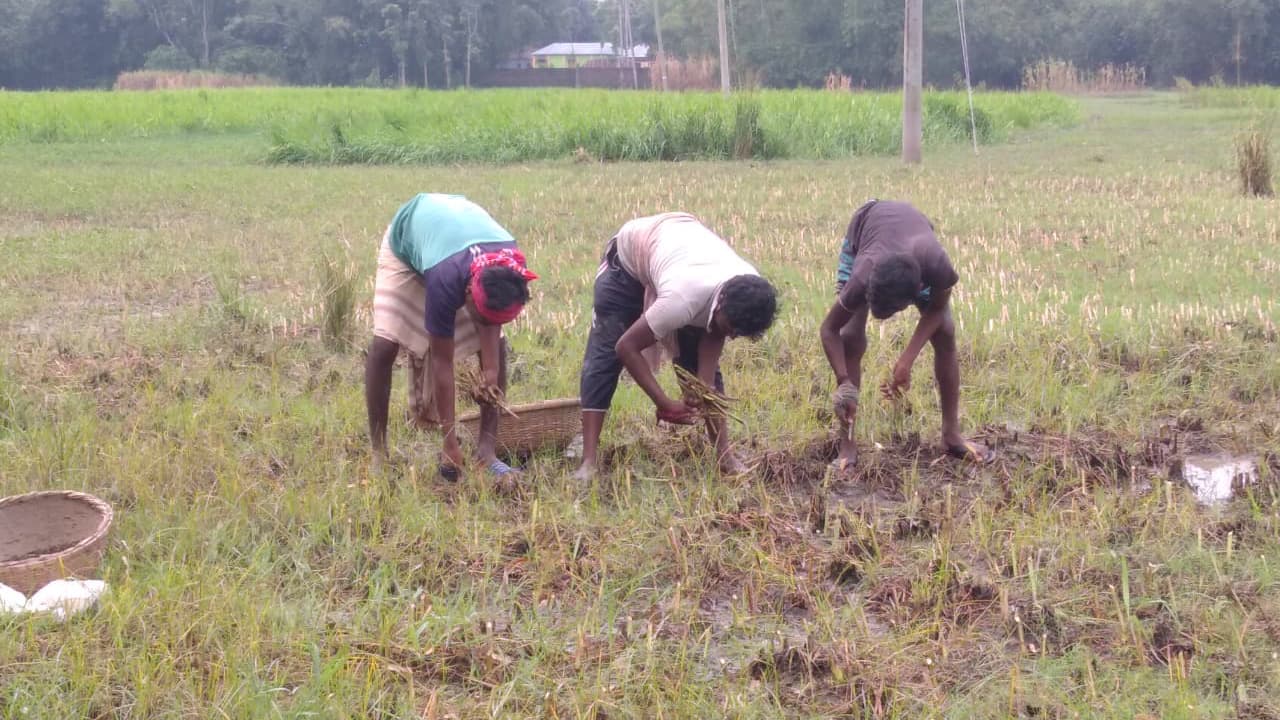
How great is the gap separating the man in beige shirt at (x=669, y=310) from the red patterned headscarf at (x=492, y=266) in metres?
0.47

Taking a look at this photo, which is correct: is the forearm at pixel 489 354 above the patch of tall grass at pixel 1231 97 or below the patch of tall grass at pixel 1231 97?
below

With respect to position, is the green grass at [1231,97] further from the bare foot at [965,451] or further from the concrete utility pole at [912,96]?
the bare foot at [965,451]

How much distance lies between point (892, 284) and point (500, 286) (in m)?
1.45

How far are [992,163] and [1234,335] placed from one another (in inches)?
448

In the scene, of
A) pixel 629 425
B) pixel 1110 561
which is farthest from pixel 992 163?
pixel 1110 561

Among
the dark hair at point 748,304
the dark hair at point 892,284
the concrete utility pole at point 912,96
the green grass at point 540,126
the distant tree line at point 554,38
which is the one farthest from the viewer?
the distant tree line at point 554,38

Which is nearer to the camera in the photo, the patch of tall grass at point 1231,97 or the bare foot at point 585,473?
the bare foot at point 585,473

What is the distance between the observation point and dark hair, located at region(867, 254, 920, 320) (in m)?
4.39

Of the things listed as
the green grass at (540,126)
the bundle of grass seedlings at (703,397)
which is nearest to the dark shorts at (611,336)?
the bundle of grass seedlings at (703,397)

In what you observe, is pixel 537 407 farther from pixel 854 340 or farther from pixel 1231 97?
pixel 1231 97

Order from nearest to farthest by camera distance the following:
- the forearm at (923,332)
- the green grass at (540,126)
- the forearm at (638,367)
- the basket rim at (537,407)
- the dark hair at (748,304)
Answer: the dark hair at (748,304)
the forearm at (638,367)
the forearm at (923,332)
the basket rim at (537,407)
the green grass at (540,126)

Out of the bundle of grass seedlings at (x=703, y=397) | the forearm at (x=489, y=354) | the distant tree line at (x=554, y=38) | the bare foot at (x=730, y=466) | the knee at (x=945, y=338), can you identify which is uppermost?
the distant tree line at (x=554, y=38)

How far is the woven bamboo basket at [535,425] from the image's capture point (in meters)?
5.18

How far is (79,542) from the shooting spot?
4.17 m
